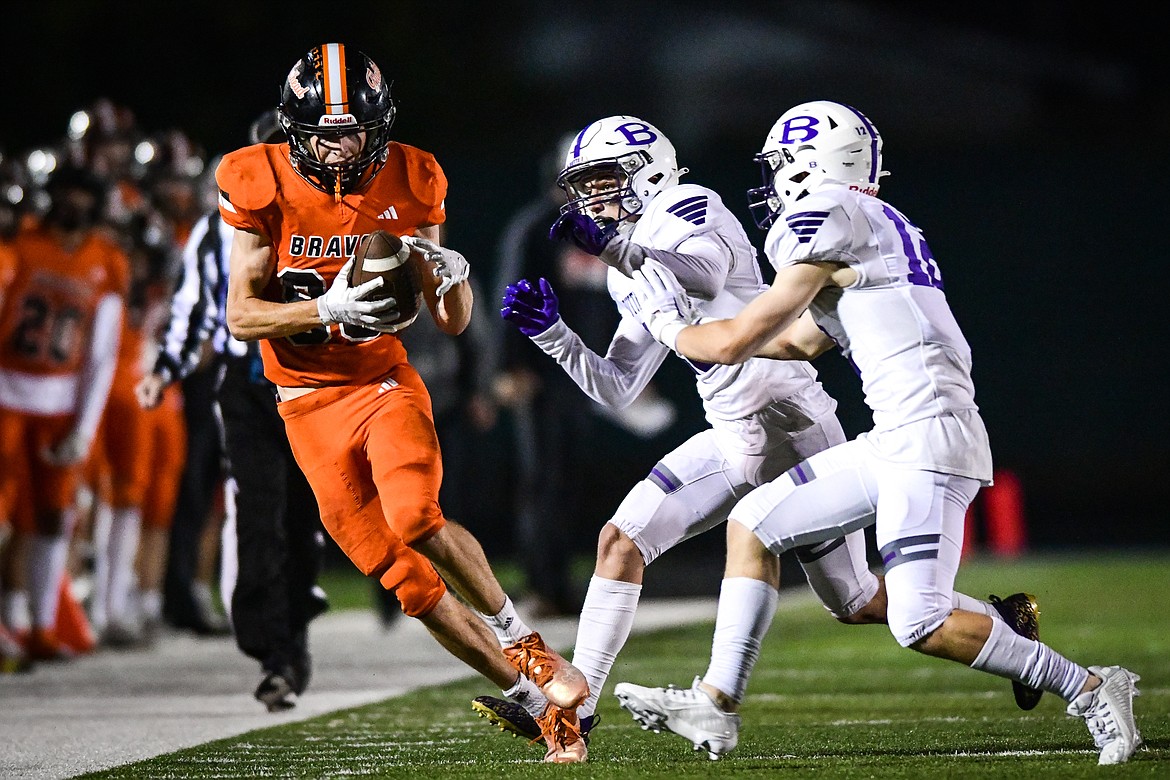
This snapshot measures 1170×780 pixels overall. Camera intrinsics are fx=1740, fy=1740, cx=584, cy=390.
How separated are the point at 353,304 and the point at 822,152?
1.25m

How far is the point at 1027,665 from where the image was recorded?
13.5ft

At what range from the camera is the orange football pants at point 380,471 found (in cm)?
447

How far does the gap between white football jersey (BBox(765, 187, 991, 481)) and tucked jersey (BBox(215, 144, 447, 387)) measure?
1116mm

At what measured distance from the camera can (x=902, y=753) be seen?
14.4ft

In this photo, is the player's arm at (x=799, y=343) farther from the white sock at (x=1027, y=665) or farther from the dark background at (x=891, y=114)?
the dark background at (x=891, y=114)

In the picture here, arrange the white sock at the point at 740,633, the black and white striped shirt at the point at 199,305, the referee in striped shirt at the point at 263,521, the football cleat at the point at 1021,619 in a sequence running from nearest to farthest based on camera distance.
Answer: the white sock at the point at 740,633, the football cleat at the point at 1021,619, the referee in striped shirt at the point at 263,521, the black and white striped shirt at the point at 199,305

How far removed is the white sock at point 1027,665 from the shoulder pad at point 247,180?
2.19m

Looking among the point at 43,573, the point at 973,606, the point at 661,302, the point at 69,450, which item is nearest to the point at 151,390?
the point at 69,450

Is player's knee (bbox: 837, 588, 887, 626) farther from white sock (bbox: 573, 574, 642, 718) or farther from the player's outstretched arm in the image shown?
the player's outstretched arm

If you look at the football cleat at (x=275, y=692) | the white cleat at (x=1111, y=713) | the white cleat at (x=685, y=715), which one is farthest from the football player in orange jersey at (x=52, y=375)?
the white cleat at (x=1111, y=713)

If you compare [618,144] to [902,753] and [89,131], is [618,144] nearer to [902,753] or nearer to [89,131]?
[902,753]

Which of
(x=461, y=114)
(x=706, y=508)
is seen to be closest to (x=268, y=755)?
(x=706, y=508)

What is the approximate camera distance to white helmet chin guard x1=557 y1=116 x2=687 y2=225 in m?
4.84

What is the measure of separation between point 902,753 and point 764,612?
0.49 metres
